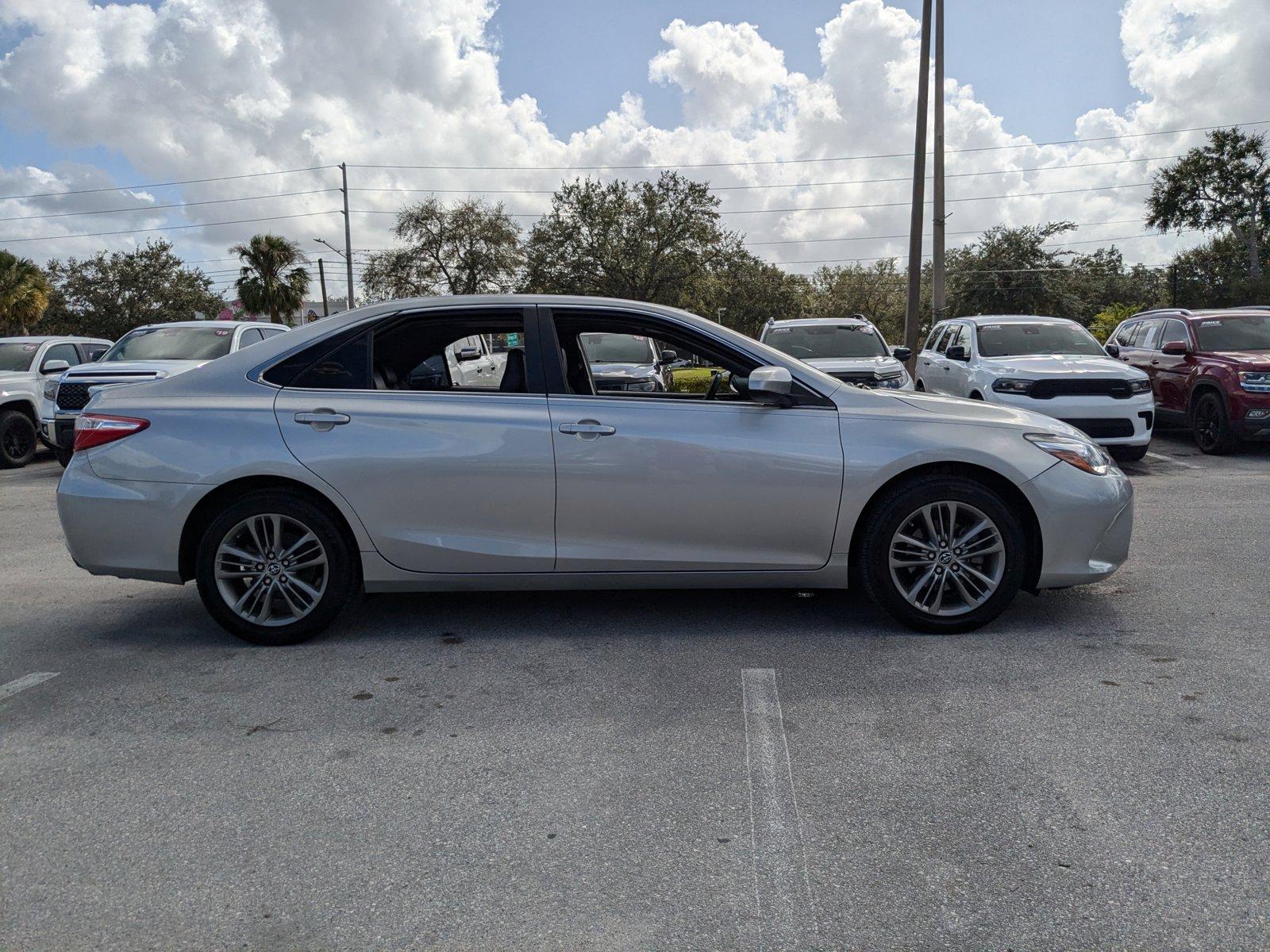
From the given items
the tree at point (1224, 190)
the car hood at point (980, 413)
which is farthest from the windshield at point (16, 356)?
the tree at point (1224, 190)

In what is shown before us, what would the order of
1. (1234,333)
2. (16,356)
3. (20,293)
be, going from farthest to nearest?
(20,293), (16,356), (1234,333)

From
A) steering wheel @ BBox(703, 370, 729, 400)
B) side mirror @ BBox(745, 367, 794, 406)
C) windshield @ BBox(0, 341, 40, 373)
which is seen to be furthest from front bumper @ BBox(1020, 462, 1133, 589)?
windshield @ BBox(0, 341, 40, 373)

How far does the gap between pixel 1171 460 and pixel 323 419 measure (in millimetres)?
10321

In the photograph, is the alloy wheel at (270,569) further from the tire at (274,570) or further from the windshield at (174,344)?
the windshield at (174,344)

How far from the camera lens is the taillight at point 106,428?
15.9 feet

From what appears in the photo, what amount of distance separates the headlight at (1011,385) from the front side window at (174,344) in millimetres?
9113

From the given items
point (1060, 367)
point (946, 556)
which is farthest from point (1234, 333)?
point (946, 556)

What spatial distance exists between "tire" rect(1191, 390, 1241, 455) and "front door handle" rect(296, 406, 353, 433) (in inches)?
419

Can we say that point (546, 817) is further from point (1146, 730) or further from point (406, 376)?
point (406, 376)

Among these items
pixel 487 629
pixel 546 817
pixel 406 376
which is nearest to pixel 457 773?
pixel 546 817

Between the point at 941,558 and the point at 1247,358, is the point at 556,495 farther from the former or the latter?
the point at 1247,358

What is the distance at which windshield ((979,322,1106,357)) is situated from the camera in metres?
12.2

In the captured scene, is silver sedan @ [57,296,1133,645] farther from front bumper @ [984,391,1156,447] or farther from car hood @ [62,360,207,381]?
car hood @ [62,360,207,381]

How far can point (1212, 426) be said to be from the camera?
12.1 meters
